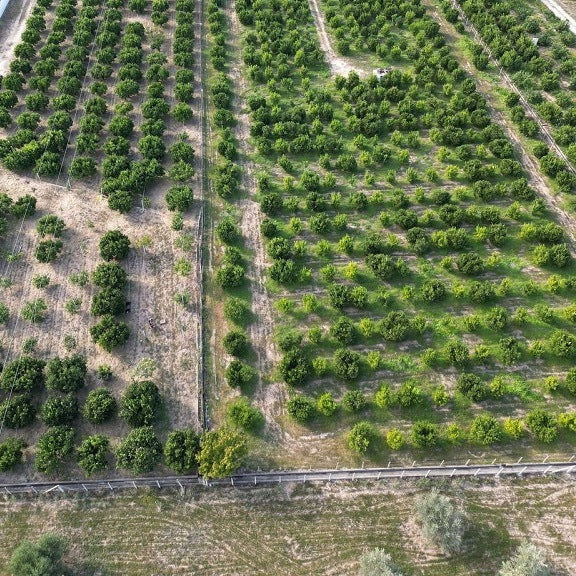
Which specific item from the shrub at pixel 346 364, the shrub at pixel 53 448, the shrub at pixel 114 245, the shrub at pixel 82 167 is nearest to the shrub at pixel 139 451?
the shrub at pixel 53 448

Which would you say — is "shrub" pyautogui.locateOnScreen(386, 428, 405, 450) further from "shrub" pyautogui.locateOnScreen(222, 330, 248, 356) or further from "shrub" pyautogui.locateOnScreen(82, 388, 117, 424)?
"shrub" pyautogui.locateOnScreen(82, 388, 117, 424)

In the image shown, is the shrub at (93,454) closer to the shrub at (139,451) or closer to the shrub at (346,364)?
the shrub at (139,451)

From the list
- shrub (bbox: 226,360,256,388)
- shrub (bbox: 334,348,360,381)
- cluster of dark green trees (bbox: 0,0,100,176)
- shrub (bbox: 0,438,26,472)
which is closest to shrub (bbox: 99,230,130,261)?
cluster of dark green trees (bbox: 0,0,100,176)

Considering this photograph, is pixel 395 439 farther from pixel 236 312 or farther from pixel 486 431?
pixel 236 312

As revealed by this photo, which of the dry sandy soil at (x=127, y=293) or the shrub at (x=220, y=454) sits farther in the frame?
the dry sandy soil at (x=127, y=293)

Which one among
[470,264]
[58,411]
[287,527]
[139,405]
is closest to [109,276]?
[58,411]

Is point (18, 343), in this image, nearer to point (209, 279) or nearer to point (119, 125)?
point (209, 279)
